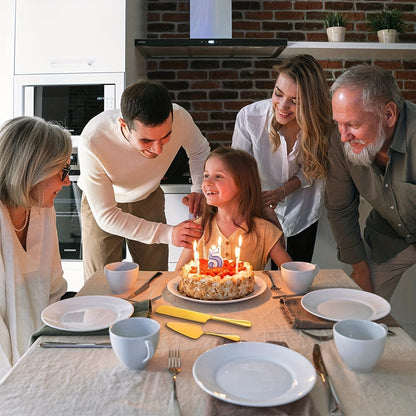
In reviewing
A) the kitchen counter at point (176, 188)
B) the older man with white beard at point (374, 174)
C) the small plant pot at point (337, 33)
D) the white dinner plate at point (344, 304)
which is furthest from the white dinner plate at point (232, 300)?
the small plant pot at point (337, 33)

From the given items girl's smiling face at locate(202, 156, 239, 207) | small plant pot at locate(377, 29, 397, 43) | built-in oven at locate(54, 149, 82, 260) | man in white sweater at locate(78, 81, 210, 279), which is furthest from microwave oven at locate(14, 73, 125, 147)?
small plant pot at locate(377, 29, 397, 43)

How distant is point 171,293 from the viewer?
138 cm

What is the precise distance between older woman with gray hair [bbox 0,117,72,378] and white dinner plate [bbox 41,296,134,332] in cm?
39

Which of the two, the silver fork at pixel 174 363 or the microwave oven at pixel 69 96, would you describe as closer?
the silver fork at pixel 174 363

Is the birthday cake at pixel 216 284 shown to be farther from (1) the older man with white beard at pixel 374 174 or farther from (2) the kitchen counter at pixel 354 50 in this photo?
(2) the kitchen counter at pixel 354 50

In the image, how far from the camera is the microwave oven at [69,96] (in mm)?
2980

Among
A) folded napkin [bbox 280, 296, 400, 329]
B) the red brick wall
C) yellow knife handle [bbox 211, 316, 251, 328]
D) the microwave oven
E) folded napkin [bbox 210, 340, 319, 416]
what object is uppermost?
the red brick wall

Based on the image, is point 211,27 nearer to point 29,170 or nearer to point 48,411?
point 29,170

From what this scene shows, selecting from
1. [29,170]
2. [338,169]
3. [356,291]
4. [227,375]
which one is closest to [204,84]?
[338,169]

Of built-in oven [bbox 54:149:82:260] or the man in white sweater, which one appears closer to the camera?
the man in white sweater

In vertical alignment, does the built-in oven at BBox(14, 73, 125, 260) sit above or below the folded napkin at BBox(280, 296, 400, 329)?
above

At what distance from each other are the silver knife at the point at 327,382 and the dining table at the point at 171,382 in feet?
0.04

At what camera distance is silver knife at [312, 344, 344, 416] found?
79cm

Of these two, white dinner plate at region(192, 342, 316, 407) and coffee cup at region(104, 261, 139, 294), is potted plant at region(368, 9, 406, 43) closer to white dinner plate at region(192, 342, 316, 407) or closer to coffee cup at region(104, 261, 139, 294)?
coffee cup at region(104, 261, 139, 294)
